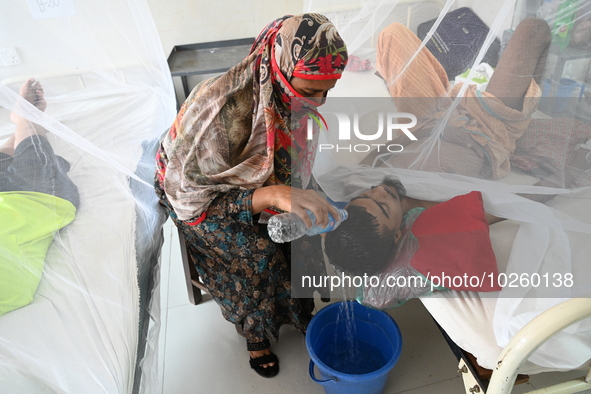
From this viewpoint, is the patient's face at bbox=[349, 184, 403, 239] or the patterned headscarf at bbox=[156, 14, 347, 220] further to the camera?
the patient's face at bbox=[349, 184, 403, 239]

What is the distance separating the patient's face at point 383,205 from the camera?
3.87 feet

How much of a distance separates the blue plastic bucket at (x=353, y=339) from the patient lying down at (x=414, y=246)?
0.68 feet

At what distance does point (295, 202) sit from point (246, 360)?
804 mm

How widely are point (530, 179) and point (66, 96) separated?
1600 mm

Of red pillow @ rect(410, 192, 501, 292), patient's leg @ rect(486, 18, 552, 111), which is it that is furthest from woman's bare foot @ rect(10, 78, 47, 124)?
patient's leg @ rect(486, 18, 552, 111)

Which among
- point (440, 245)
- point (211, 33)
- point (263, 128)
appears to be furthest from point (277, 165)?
point (211, 33)

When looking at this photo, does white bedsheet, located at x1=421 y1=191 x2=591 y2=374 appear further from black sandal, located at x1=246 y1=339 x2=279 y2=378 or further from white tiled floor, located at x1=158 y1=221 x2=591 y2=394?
black sandal, located at x1=246 y1=339 x2=279 y2=378

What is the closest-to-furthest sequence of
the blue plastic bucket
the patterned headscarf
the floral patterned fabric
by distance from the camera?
1. the patterned headscarf
2. the floral patterned fabric
3. the blue plastic bucket

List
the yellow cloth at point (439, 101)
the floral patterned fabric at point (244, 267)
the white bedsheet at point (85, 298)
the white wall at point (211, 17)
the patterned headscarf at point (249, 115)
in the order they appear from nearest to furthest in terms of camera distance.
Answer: the white bedsheet at point (85, 298)
the patterned headscarf at point (249, 115)
the floral patterned fabric at point (244, 267)
the yellow cloth at point (439, 101)
the white wall at point (211, 17)

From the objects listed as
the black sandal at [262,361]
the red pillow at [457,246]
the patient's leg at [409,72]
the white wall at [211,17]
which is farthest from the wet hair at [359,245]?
the white wall at [211,17]

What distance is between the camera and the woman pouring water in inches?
36.8

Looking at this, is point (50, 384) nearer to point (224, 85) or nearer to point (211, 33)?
point (224, 85)

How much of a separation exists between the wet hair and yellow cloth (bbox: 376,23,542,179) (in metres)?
0.54

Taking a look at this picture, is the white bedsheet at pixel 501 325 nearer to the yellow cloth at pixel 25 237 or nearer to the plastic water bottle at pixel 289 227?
the plastic water bottle at pixel 289 227
